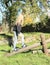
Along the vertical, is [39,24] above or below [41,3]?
below

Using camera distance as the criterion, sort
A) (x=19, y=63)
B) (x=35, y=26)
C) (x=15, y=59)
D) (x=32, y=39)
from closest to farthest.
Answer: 1. (x=19, y=63)
2. (x=15, y=59)
3. (x=32, y=39)
4. (x=35, y=26)

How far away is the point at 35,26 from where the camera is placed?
82.9 feet

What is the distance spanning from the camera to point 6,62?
34.0 feet

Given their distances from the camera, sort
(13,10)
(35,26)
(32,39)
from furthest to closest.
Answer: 1. (35,26)
2. (13,10)
3. (32,39)

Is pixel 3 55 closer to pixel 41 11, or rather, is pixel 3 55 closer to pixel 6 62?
pixel 6 62

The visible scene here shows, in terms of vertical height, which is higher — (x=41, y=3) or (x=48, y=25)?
(x=41, y=3)

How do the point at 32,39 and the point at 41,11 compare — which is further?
the point at 41,11

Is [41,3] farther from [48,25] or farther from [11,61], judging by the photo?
[11,61]

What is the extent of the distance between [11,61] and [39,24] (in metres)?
15.0

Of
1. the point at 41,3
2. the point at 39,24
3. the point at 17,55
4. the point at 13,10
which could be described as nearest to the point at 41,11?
the point at 41,3

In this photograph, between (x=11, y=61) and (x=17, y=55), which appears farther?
(x=17, y=55)

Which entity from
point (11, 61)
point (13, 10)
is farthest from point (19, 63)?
point (13, 10)

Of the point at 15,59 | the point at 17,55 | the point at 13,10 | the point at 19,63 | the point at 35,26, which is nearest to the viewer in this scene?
the point at 19,63

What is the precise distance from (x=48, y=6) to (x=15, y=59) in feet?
35.3
